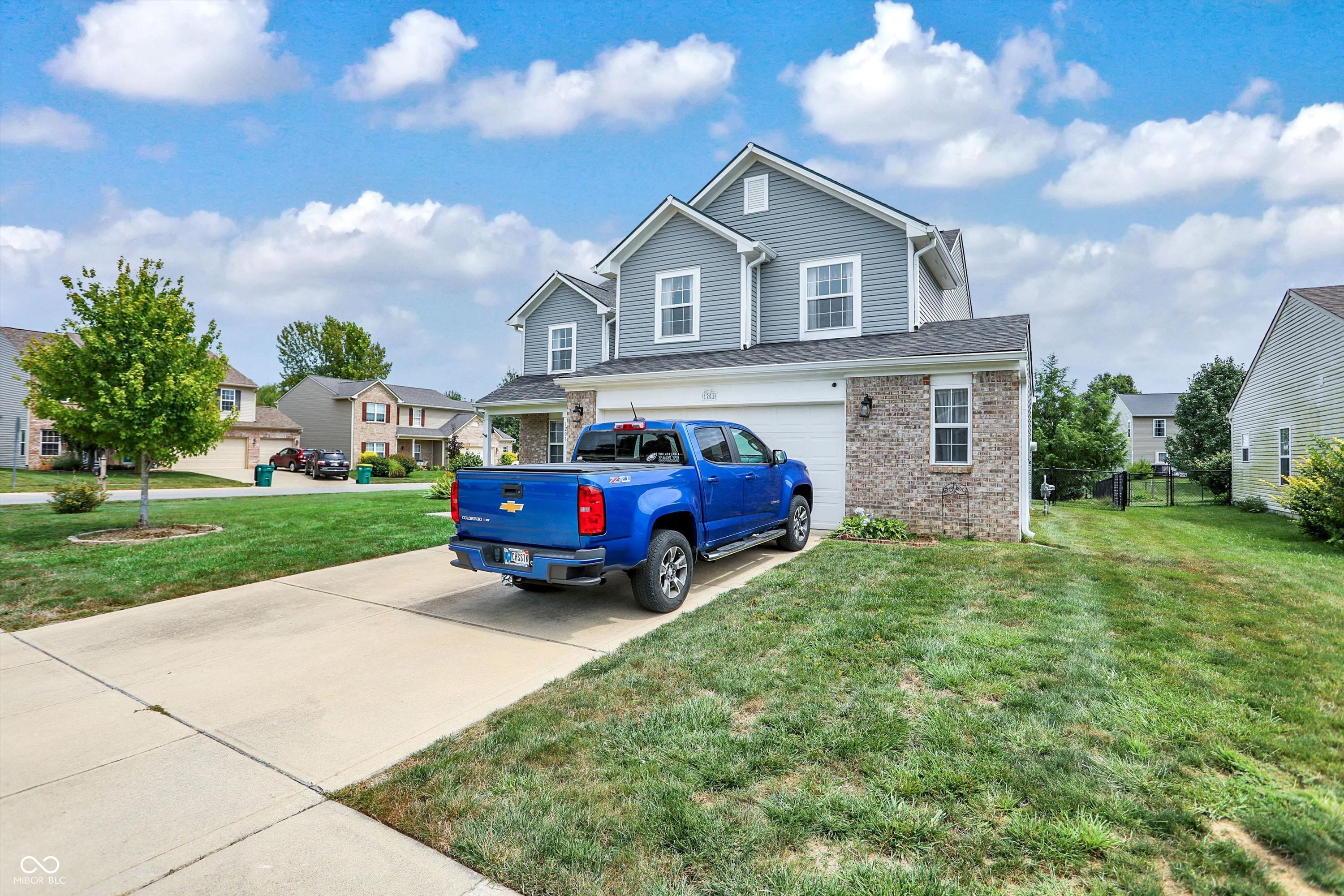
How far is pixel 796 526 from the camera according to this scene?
9586 mm

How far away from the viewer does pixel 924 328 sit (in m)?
13.1

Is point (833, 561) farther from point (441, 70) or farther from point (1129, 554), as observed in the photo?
point (441, 70)

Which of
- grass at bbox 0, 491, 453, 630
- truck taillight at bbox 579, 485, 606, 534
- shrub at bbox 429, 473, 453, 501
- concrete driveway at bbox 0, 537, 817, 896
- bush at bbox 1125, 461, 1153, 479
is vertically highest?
truck taillight at bbox 579, 485, 606, 534

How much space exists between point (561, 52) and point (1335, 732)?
16.2 meters

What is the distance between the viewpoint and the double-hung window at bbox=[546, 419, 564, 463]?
62.3 feet

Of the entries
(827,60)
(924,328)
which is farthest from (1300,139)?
(827,60)

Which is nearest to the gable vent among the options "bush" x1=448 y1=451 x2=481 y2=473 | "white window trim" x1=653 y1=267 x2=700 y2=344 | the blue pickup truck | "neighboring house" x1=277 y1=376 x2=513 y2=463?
"white window trim" x1=653 y1=267 x2=700 y2=344

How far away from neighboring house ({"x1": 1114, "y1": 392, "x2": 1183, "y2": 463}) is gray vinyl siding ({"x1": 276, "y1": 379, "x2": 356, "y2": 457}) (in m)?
62.4

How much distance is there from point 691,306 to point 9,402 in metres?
39.1

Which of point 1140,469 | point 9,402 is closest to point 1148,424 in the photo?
point 1140,469

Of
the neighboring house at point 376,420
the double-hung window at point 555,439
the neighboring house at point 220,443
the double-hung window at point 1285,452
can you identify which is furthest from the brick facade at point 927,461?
the neighboring house at point 376,420

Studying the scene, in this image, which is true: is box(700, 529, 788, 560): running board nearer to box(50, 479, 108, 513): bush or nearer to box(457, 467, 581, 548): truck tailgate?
box(457, 467, 581, 548): truck tailgate

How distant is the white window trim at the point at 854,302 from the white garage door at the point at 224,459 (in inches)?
1376

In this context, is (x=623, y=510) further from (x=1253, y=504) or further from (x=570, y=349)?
(x=1253, y=504)
